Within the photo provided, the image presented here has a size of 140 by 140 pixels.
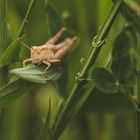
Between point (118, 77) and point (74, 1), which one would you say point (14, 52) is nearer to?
point (118, 77)

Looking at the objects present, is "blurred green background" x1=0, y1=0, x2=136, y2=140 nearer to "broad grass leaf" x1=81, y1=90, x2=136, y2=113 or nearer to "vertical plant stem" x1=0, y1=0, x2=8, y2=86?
"broad grass leaf" x1=81, y1=90, x2=136, y2=113

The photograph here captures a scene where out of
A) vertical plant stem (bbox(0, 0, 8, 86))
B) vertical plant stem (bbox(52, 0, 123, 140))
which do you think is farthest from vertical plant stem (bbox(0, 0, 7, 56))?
vertical plant stem (bbox(52, 0, 123, 140))

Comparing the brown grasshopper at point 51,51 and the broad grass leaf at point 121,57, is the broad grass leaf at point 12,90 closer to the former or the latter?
the brown grasshopper at point 51,51

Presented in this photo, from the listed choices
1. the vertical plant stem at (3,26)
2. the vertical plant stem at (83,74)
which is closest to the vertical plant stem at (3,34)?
the vertical plant stem at (3,26)

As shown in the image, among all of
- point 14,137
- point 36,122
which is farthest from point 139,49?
point 36,122

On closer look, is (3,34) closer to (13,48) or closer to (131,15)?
(13,48)
